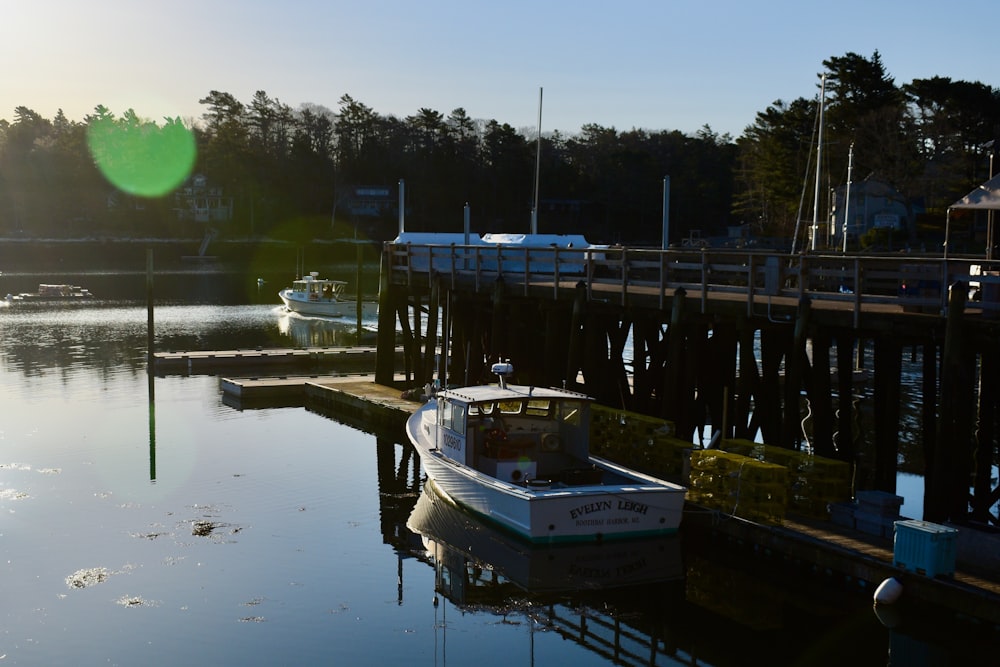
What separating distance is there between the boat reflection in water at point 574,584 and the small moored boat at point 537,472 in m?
0.36

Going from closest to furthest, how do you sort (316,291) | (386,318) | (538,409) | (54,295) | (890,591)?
(890,591)
(538,409)
(386,318)
(316,291)
(54,295)

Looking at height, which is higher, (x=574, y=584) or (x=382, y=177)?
(x=382, y=177)

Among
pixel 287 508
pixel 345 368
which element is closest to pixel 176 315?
pixel 345 368

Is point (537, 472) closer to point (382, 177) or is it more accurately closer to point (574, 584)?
point (574, 584)

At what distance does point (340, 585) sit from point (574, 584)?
11.8ft

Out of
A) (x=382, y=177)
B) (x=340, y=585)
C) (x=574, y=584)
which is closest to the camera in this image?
(x=574, y=584)

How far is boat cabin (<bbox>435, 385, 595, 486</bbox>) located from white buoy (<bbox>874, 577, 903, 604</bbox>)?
6.15 m

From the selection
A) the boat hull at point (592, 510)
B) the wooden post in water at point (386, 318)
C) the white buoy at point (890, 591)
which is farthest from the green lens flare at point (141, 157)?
the white buoy at point (890, 591)

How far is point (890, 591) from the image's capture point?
47.7 feet

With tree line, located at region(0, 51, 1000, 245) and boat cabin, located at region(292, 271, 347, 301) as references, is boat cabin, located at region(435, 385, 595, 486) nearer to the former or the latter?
boat cabin, located at region(292, 271, 347, 301)

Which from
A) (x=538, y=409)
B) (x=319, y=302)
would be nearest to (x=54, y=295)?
(x=319, y=302)

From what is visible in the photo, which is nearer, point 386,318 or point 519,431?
point 519,431

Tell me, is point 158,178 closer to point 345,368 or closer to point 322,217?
point 322,217

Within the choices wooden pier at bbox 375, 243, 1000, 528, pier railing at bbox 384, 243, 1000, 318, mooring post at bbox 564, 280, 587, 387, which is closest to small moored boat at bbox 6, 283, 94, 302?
pier railing at bbox 384, 243, 1000, 318
